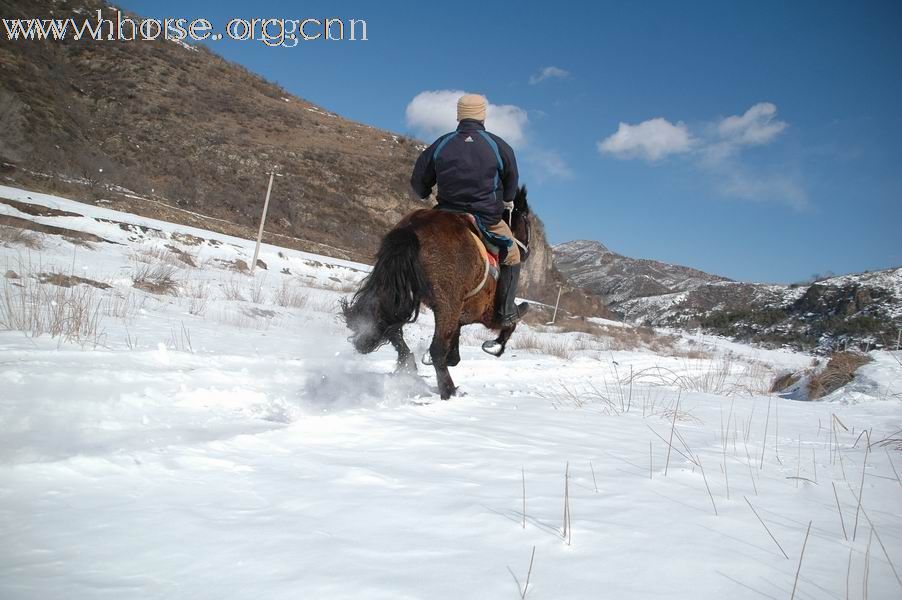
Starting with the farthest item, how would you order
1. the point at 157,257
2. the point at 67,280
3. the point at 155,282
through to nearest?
the point at 157,257, the point at 155,282, the point at 67,280

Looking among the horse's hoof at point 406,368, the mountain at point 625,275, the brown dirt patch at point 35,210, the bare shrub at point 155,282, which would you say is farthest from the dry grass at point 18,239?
the mountain at point 625,275

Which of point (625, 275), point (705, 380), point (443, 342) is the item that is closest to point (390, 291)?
point (443, 342)

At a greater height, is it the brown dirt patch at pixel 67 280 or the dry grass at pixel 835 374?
the dry grass at pixel 835 374

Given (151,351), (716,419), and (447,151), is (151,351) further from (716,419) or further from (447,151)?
(716,419)

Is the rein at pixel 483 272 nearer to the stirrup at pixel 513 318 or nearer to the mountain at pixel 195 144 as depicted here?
the stirrup at pixel 513 318

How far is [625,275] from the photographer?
141375mm

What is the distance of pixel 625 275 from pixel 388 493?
489 ft

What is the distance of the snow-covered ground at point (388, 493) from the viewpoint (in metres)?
0.99

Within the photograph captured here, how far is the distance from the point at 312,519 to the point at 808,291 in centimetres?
9254

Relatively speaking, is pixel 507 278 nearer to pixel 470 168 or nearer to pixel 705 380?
pixel 470 168

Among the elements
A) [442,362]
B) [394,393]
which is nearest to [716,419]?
[442,362]

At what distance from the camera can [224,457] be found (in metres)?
1.64

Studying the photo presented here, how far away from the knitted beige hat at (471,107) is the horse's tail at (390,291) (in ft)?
3.75

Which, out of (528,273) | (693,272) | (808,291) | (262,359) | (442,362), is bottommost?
(262,359)
